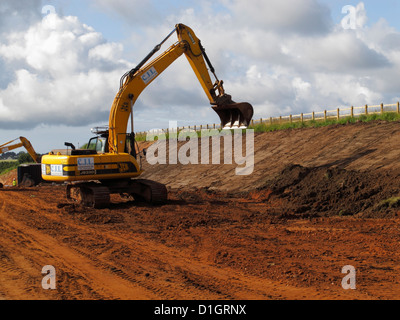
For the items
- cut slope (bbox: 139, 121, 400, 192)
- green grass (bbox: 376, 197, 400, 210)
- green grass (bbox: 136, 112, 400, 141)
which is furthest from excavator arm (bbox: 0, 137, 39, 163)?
green grass (bbox: 376, 197, 400, 210)

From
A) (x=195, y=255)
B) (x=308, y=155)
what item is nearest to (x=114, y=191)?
(x=195, y=255)

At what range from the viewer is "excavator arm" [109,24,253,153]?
18.8m

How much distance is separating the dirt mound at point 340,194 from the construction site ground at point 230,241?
0.05 metres

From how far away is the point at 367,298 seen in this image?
22.5 feet

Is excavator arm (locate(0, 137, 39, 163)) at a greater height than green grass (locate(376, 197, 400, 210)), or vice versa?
excavator arm (locate(0, 137, 39, 163))

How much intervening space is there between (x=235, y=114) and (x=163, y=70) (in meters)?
3.92

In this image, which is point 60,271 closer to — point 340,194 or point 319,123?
point 340,194

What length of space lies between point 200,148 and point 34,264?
32.7 meters

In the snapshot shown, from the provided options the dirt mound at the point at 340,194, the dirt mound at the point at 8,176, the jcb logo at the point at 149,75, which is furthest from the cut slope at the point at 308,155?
the dirt mound at the point at 8,176

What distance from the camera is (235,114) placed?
2052 centimetres

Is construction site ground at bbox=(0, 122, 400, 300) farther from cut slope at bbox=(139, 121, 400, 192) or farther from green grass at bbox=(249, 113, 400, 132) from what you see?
green grass at bbox=(249, 113, 400, 132)

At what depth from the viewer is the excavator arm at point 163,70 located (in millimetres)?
18844

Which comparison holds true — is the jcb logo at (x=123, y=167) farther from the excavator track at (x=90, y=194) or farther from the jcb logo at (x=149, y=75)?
the jcb logo at (x=149, y=75)
